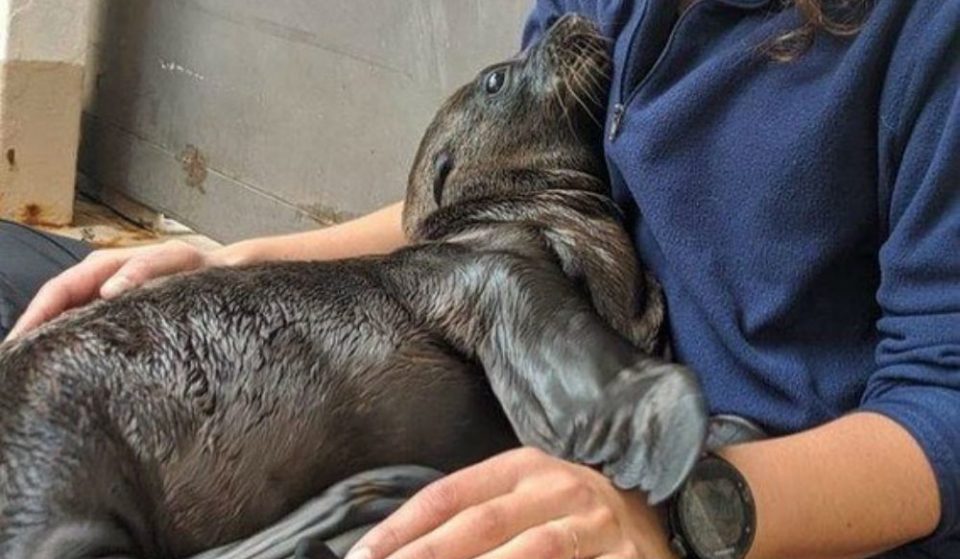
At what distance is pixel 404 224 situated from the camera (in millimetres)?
2223

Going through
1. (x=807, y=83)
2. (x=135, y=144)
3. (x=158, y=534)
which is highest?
(x=807, y=83)

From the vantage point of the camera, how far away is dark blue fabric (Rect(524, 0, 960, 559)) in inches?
63.6

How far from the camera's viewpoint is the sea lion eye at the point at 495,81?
2.12 metres

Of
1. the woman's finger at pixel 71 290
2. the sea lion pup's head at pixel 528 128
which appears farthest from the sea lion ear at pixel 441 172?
the woman's finger at pixel 71 290

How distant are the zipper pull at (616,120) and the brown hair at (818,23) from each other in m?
0.23

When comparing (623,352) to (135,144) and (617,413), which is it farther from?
(135,144)

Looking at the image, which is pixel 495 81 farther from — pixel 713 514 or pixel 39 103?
pixel 39 103

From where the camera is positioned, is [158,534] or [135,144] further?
[135,144]

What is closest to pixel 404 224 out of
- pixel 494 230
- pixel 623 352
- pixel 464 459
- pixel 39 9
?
pixel 494 230

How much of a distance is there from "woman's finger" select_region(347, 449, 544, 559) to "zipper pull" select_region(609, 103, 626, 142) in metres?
0.53

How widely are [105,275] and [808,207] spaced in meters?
0.86

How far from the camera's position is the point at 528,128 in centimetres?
208

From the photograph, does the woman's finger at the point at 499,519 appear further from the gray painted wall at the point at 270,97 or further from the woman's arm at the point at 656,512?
the gray painted wall at the point at 270,97

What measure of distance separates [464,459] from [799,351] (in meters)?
0.37
